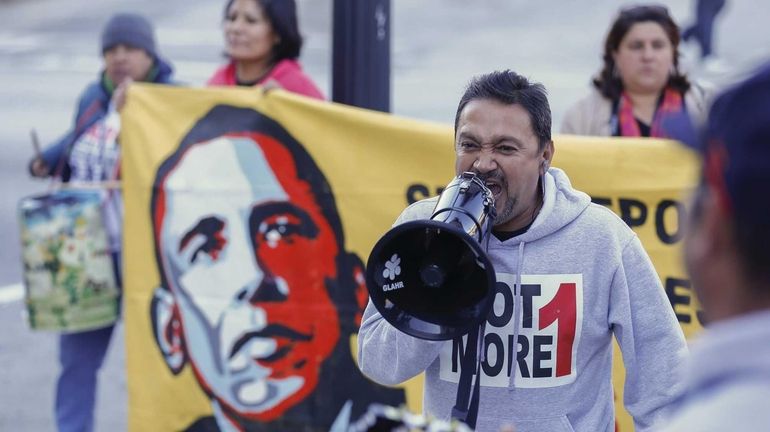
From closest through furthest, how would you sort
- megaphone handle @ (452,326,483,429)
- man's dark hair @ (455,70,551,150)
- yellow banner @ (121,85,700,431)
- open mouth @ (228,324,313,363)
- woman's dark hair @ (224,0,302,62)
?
megaphone handle @ (452,326,483,429), man's dark hair @ (455,70,551,150), yellow banner @ (121,85,700,431), open mouth @ (228,324,313,363), woman's dark hair @ (224,0,302,62)

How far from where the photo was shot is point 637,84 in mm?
5035

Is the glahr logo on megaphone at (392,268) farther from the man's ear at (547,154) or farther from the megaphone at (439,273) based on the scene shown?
the man's ear at (547,154)

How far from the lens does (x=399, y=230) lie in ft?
8.59

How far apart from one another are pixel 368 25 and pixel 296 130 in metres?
0.59

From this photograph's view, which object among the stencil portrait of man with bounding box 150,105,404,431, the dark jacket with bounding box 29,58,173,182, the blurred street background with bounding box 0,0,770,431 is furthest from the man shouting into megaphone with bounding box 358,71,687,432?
the blurred street background with bounding box 0,0,770,431

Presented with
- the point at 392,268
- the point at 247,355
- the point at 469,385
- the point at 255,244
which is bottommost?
the point at 247,355

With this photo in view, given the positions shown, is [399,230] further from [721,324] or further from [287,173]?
[287,173]

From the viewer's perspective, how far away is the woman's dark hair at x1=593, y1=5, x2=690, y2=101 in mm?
5055

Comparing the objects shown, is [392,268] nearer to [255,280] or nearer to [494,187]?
[494,187]

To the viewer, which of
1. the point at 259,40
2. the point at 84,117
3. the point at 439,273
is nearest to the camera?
the point at 439,273

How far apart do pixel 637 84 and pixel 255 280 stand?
5.70 ft

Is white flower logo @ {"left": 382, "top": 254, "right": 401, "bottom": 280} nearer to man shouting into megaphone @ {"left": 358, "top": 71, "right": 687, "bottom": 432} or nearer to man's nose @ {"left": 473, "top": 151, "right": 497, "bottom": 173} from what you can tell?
man shouting into megaphone @ {"left": 358, "top": 71, "right": 687, "bottom": 432}

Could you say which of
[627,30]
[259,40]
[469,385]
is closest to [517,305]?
[469,385]

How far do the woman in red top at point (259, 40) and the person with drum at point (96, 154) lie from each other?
446 millimetres
